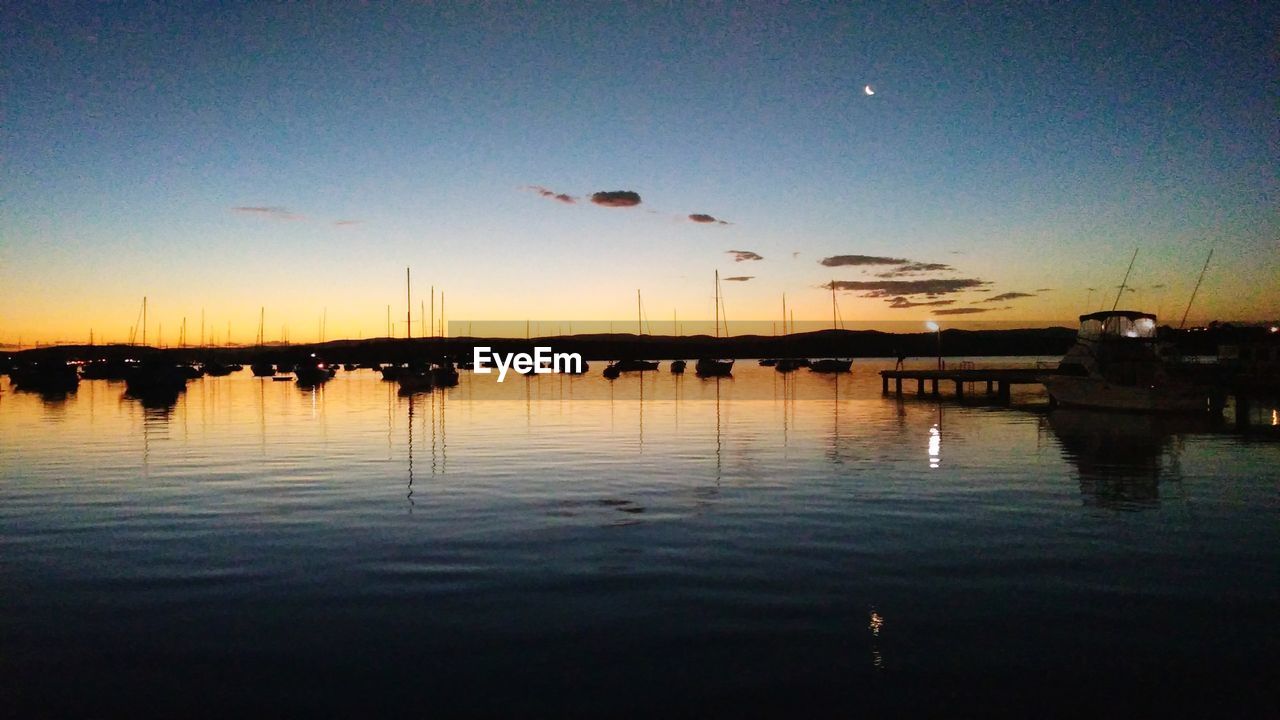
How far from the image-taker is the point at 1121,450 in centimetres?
3014

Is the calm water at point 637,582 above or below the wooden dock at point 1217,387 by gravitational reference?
below

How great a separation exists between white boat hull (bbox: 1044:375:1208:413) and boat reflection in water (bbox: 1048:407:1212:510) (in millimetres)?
556

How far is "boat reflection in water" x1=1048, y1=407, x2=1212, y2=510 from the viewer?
20.8 m

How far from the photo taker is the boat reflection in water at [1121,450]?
68.3 feet

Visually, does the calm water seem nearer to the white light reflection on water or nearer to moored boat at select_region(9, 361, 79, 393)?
the white light reflection on water

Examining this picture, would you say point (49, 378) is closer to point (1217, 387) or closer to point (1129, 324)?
point (1129, 324)

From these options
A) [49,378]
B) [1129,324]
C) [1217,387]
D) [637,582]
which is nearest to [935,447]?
[637,582]

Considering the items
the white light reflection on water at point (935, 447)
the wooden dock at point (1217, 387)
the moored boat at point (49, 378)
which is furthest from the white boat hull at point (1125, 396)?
the moored boat at point (49, 378)

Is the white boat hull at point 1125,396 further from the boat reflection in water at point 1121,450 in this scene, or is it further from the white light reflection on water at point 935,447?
the white light reflection on water at point 935,447

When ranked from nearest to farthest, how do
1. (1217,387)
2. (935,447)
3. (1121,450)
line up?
(1121,450) → (935,447) → (1217,387)

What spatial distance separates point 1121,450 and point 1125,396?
19.3m

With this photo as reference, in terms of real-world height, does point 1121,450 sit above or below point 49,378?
below

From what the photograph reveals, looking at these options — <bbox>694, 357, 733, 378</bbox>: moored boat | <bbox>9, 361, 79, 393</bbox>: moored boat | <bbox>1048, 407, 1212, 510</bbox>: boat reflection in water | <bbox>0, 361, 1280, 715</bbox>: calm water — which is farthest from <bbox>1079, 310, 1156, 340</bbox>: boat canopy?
<bbox>9, 361, 79, 393</bbox>: moored boat

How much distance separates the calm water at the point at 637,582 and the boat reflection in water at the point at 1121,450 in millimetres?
255
